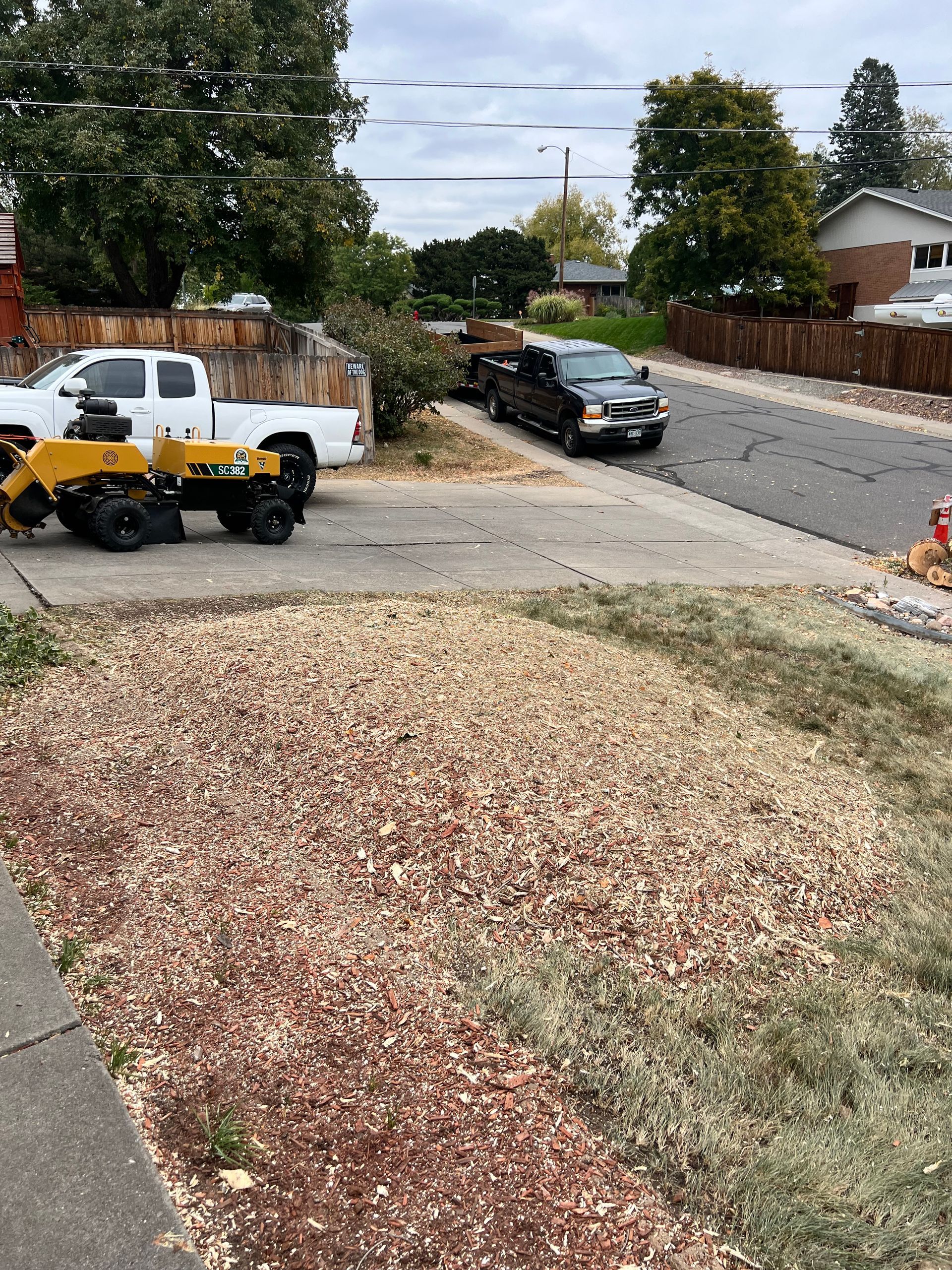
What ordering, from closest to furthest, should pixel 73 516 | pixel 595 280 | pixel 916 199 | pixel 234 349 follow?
pixel 73 516 → pixel 234 349 → pixel 916 199 → pixel 595 280

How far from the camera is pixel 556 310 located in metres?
47.3

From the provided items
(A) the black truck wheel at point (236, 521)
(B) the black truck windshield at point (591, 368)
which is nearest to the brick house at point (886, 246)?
(B) the black truck windshield at point (591, 368)

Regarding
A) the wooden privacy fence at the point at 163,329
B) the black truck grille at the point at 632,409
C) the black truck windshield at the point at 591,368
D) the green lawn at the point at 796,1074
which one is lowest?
the green lawn at the point at 796,1074

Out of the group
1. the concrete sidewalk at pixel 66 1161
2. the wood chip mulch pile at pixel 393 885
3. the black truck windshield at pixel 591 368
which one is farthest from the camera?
the black truck windshield at pixel 591 368

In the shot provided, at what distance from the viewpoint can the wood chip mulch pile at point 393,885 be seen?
278cm

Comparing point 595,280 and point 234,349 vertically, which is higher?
point 595,280

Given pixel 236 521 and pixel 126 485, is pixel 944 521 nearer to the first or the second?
pixel 236 521

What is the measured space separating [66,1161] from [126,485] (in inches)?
330

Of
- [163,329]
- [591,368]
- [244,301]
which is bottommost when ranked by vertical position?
[591,368]

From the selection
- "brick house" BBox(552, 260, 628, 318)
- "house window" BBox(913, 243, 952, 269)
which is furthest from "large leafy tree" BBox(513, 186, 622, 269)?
"house window" BBox(913, 243, 952, 269)

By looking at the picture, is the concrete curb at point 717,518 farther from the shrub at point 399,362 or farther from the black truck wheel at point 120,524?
the black truck wheel at point 120,524

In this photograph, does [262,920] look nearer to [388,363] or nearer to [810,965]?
[810,965]

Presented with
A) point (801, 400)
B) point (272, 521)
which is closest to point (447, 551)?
point (272, 521)

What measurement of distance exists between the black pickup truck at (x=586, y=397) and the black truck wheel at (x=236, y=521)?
32.1 ft
